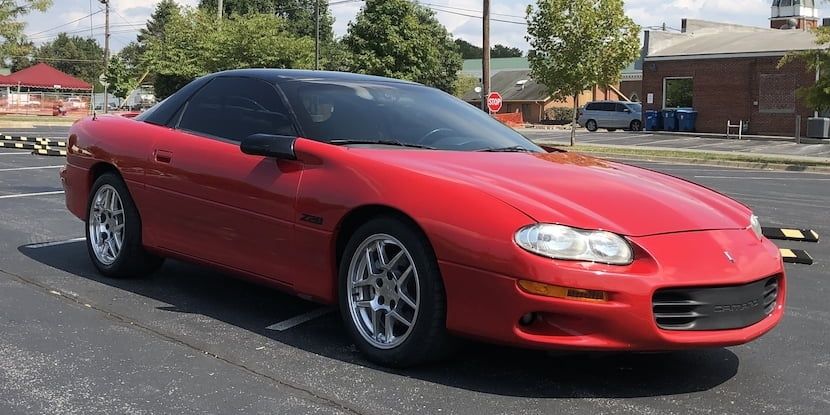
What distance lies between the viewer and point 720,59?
38.9 m

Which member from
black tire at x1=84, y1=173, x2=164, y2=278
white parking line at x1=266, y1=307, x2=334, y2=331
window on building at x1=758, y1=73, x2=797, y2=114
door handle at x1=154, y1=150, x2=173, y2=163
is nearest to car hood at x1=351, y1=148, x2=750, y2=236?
white parking line at x1=266, y1=307, x2=334, y2=331

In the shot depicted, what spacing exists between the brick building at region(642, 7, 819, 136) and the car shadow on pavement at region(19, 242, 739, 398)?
3432 cm

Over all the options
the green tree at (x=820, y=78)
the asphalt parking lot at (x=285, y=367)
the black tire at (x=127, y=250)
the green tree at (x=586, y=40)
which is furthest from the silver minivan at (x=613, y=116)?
the black tire at (x=127, y=250)

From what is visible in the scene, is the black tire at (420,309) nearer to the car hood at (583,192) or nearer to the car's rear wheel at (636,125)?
the car hood at (583,192)

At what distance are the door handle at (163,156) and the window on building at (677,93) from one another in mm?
38713

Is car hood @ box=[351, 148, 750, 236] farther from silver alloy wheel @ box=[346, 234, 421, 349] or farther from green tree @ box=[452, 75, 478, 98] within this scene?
green tree @ box=[452, 75, 478, 98]

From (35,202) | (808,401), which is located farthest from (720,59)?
(808,401)

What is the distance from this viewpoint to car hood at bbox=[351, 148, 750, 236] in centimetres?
354

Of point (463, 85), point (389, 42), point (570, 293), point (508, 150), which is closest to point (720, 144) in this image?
point (389, 42)

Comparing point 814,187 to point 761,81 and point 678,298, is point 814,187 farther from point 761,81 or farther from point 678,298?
point 761,81

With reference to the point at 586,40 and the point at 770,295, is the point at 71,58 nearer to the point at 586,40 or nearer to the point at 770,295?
the point at 586,40

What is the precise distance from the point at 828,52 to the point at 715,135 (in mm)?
16916

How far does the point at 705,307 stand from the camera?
3.46m

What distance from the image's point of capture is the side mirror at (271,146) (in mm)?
4266
